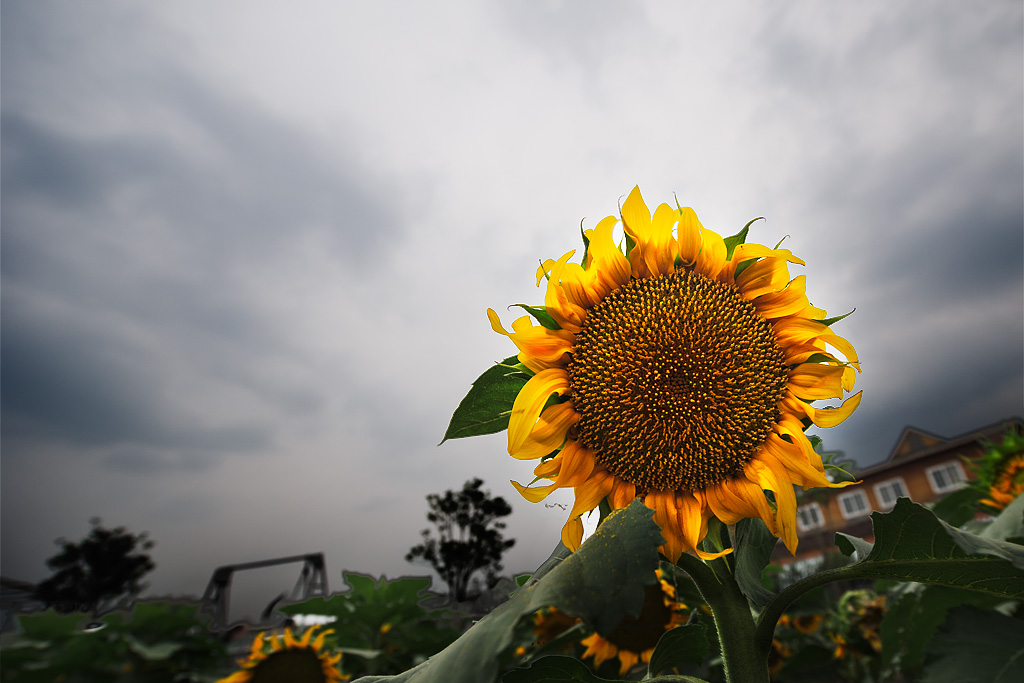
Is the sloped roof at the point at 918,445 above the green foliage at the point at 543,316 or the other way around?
above

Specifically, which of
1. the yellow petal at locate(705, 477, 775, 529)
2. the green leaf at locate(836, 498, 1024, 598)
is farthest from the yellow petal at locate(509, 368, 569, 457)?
the green leaf at locate(836, 498, 1024, 598)

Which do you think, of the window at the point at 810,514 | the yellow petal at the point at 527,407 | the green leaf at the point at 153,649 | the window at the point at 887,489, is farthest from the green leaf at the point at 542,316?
the window at the point at 887,489

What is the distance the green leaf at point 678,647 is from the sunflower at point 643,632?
0.79 m

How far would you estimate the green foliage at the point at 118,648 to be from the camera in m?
2.23

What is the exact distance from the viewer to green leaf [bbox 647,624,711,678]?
105cm

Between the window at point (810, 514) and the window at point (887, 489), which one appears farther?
the window at point (887, 489)

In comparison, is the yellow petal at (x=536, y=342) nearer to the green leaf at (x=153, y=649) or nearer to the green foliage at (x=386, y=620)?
the green foliage at (x=386, y=620)

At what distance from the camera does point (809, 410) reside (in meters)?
0.93

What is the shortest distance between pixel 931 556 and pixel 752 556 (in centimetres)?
29

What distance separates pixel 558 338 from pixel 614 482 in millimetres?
277

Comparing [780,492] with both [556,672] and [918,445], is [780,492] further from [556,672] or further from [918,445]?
[918,445]

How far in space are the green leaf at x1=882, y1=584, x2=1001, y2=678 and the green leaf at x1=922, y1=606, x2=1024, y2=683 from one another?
0.07 meters

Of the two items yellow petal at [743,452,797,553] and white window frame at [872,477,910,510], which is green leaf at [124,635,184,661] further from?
white window frame at [872,477,910,510]

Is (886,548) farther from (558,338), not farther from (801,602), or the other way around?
(801,602)
